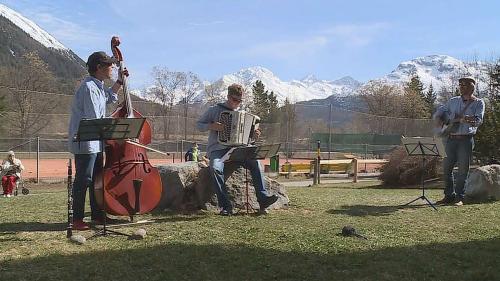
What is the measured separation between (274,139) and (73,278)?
93.3 ft

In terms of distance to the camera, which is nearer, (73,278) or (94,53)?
(73,278)

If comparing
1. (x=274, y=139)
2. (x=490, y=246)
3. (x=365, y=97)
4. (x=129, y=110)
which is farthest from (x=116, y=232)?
(x=365, y=97)

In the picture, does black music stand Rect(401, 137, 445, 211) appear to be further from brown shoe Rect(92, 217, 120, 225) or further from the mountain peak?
the mountain peak

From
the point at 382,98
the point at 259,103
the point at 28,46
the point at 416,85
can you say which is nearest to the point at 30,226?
the point at 259,103

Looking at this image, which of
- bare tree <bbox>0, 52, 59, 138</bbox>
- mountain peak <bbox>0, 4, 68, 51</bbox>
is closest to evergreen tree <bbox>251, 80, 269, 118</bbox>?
bare tree <bbox>0, 52, 59, 138</bbox>

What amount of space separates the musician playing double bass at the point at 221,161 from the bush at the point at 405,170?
9711mm

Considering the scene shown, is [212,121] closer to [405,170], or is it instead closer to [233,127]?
[233,127]

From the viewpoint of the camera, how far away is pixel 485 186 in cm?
842

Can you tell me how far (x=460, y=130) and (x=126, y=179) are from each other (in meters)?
4.99

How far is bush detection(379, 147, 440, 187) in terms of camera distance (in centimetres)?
1590

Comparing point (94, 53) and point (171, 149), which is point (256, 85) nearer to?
point (171, 149)

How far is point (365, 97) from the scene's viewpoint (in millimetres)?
65750

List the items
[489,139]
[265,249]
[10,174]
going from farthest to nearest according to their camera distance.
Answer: [489,139]
[10,174]
[265,249]

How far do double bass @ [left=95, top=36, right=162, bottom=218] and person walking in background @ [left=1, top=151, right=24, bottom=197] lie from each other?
29.2ft
